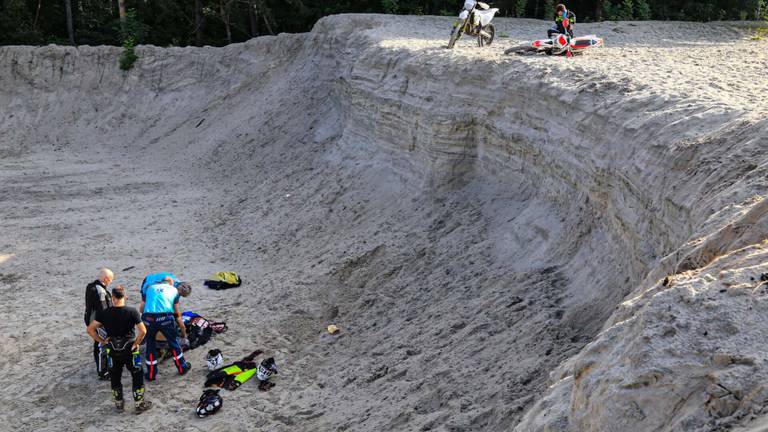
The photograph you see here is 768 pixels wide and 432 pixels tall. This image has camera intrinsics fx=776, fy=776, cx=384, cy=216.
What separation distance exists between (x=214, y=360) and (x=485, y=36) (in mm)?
9544

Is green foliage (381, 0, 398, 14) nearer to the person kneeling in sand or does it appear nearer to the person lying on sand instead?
the person lying on sand

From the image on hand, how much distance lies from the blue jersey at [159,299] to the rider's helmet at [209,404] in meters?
1.30

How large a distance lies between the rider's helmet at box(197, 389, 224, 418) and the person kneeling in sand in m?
Result: 0.78

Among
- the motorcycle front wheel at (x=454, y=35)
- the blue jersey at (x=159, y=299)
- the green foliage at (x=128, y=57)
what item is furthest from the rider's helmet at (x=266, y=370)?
the green foliage at (x=128, y=57)

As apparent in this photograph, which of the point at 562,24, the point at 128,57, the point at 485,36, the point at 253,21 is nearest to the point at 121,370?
the point at 485,36

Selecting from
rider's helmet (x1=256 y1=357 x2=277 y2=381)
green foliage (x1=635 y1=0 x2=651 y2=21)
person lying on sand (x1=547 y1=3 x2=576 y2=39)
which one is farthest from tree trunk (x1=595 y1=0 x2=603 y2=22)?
rider's helmet (x1=256 y1=357 x2=277 y2=381)

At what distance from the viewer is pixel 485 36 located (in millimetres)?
16750

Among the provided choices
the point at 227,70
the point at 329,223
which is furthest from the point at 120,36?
the point at 329,223

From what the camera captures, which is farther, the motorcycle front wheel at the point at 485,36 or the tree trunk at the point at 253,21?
the tree trunk at the point at 253,21

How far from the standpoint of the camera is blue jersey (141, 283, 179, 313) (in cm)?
1035

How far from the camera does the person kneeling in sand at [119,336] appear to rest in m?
9.32

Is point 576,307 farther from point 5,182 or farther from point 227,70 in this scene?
point 227,70

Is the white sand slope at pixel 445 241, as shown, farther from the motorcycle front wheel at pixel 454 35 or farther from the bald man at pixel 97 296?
the bald man at pixel 97 296

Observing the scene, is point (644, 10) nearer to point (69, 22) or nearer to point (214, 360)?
point (214, 360)
